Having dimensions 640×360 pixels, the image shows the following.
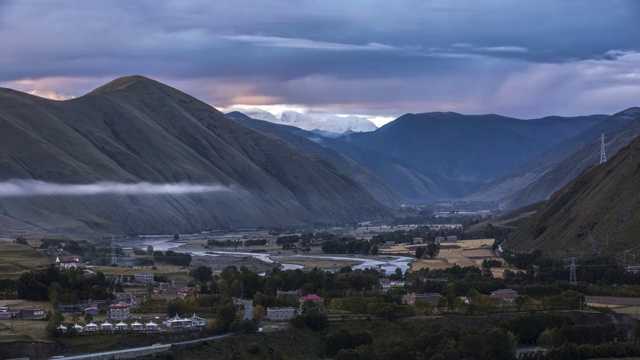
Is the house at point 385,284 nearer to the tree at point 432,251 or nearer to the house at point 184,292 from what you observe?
the house at point 184,292

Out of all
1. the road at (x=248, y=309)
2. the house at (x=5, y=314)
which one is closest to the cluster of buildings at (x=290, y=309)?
the road at (x=248, y=309)

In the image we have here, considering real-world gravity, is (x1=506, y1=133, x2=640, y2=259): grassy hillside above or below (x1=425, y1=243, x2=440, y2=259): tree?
above

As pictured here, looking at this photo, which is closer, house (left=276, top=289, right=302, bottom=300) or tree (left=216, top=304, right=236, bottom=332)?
tree (left=216, top=304, right=236, bottom=332)

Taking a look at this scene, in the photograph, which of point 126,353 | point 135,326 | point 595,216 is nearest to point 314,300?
point 135,326

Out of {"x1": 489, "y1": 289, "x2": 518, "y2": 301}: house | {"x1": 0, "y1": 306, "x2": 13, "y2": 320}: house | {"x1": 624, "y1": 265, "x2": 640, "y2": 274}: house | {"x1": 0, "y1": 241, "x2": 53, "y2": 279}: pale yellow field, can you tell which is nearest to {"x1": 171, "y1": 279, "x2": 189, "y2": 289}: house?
{"x1": 0, "y1": 241, "x2": 53, "y2": 279}: pale yellow field

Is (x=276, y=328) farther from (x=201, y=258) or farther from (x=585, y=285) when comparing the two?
(x=201, y=258)

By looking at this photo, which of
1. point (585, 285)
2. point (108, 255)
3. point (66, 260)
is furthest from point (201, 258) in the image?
point (585, 285)

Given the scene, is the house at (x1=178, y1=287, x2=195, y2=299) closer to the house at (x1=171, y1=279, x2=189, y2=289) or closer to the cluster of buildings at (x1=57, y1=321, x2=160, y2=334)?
the house at (x1=171, y1=279, x2=189, y2=289)
